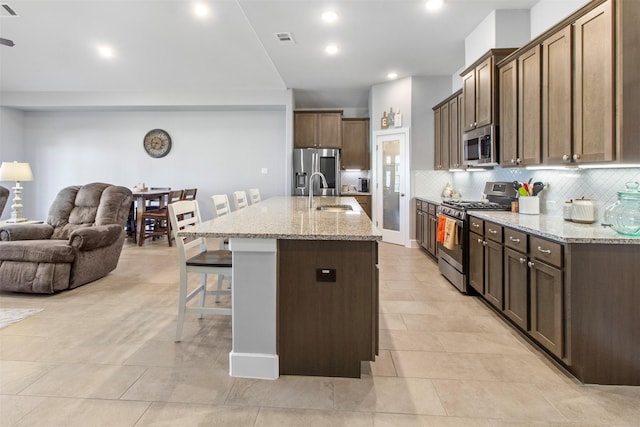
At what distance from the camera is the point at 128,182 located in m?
7.66

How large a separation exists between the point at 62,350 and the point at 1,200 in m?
3.20

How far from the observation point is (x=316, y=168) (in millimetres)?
6805

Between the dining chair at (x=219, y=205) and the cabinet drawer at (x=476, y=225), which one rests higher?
the dining chair at (x=219, y=205)

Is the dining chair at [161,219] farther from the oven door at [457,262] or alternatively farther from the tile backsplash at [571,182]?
the tile backsplash at [571,182]

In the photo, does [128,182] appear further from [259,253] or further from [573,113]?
[573,113]

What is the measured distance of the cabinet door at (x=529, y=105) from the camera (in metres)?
2.84

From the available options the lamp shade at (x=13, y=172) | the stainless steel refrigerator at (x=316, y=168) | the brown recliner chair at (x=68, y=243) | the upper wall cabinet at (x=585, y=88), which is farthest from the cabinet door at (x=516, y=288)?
the lamp shade at (x=13, y=172)

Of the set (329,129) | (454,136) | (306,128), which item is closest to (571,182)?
(454,136)

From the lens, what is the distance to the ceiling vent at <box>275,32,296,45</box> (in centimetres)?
446

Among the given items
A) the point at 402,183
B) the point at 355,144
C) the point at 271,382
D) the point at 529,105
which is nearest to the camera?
the point at 271,382

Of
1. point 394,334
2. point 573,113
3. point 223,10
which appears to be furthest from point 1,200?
point 573,113

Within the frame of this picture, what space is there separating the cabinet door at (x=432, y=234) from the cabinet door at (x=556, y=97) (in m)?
2.13

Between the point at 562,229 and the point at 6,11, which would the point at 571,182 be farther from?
the point at 6,11

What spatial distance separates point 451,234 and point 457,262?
0.30 metres
